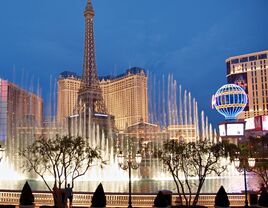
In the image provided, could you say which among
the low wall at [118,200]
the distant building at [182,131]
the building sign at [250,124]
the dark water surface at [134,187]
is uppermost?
the building sign at [250,124]

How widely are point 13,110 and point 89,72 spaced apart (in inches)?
737

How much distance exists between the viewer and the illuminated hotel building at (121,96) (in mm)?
106438

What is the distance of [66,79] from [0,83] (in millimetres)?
A: 47858

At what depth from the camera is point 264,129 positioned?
258 ft

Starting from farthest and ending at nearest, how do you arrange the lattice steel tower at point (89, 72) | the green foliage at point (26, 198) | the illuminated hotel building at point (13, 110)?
1. the lattice steel tower at point (89, 72)
2. the illuminated hotel building at point (13, 110)
3. the green foliage at point (26, 198)

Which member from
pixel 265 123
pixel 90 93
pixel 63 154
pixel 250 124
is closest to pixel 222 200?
pixel 63 154

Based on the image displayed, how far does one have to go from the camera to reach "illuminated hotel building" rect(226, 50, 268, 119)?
117956 mm

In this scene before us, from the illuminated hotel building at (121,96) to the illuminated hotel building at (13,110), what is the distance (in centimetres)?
1764

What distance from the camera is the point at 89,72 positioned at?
270 ft

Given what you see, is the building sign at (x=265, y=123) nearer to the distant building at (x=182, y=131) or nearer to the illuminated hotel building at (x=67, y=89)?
the distant building at (x=182, y=131)

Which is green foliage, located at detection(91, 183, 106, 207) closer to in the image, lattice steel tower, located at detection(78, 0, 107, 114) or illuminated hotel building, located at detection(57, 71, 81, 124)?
lattice steel tower, located at detection(78, 0, 107, 114)

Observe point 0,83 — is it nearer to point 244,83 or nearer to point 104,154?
point 104,154

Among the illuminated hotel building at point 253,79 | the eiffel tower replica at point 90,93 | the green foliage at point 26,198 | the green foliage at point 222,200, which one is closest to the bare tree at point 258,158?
the green foliage at point 222,200

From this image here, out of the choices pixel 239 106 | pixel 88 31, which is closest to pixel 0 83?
pixel 88 31
